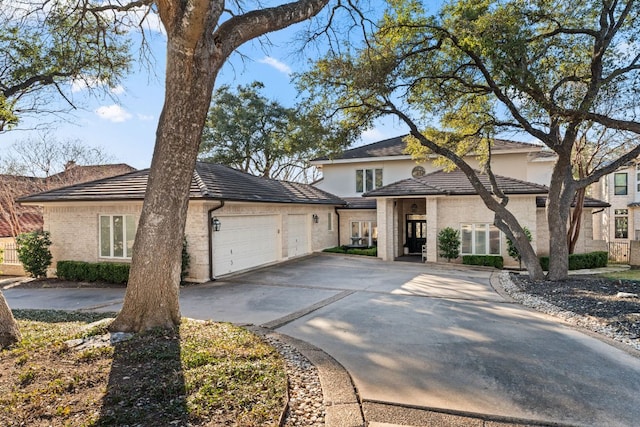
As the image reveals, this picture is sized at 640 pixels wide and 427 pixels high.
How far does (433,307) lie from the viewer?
8.97 m

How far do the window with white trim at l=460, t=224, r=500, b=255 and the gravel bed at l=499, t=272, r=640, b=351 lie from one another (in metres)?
4.54

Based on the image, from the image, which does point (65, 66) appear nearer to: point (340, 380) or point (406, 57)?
point (406, 57)

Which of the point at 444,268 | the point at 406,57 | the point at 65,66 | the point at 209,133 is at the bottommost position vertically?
the point at 444,268

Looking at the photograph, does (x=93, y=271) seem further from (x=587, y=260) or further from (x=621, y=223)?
(x=621, y=223)

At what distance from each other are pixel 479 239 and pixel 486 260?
1199 millimetres

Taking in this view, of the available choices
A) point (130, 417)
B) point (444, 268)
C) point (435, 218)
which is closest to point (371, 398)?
point (130, 417)

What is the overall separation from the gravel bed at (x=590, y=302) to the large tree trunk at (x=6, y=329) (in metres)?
Result: 10.1

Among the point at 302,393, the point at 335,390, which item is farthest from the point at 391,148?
the point at 302,393

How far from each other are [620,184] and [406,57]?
25969 mm

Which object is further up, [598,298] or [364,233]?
[364,233]

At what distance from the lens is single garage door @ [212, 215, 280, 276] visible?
13.3m

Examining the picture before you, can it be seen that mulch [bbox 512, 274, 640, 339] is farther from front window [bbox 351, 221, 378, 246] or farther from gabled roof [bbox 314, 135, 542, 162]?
gabled roof [bbox 314, 135, 542, 162]

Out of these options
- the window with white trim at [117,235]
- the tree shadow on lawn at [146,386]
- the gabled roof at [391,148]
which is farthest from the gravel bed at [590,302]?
the window with white trim at [117,235]

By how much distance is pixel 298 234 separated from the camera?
19359 mm
